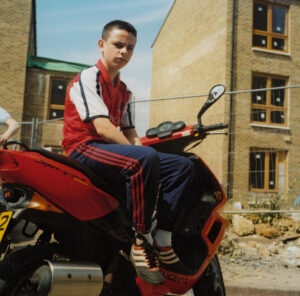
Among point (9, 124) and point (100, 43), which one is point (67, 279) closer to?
point (100, 43)

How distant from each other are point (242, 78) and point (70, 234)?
59.8 feet

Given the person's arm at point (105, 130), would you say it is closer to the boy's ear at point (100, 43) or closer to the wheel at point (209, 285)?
the boy's ear at point (100, 43)

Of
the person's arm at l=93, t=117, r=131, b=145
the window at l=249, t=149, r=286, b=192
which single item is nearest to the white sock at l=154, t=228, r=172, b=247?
the person's arm at l=93, t=117, r=131, b=145

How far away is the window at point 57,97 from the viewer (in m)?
20.3

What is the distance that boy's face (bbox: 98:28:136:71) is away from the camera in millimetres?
2744

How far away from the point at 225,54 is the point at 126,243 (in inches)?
Result: 720

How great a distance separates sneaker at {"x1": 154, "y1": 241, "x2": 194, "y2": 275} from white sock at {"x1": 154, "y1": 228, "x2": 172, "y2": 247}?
2cm

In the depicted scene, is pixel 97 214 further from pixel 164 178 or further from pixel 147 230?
pixel 164 178

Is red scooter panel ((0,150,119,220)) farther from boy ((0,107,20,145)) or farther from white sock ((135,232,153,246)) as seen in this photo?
boy ((0,107,20,145))

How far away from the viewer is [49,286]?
204 cm

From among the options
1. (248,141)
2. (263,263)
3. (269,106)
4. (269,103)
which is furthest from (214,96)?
(248,141)

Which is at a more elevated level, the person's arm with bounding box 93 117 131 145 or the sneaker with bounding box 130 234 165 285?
the person's arm with bounding box 93 117 131 145

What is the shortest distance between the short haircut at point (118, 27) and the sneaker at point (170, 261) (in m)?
1.33

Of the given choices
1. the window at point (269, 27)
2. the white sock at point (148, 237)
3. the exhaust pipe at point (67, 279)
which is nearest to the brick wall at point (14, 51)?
the window at point (269, 27)
